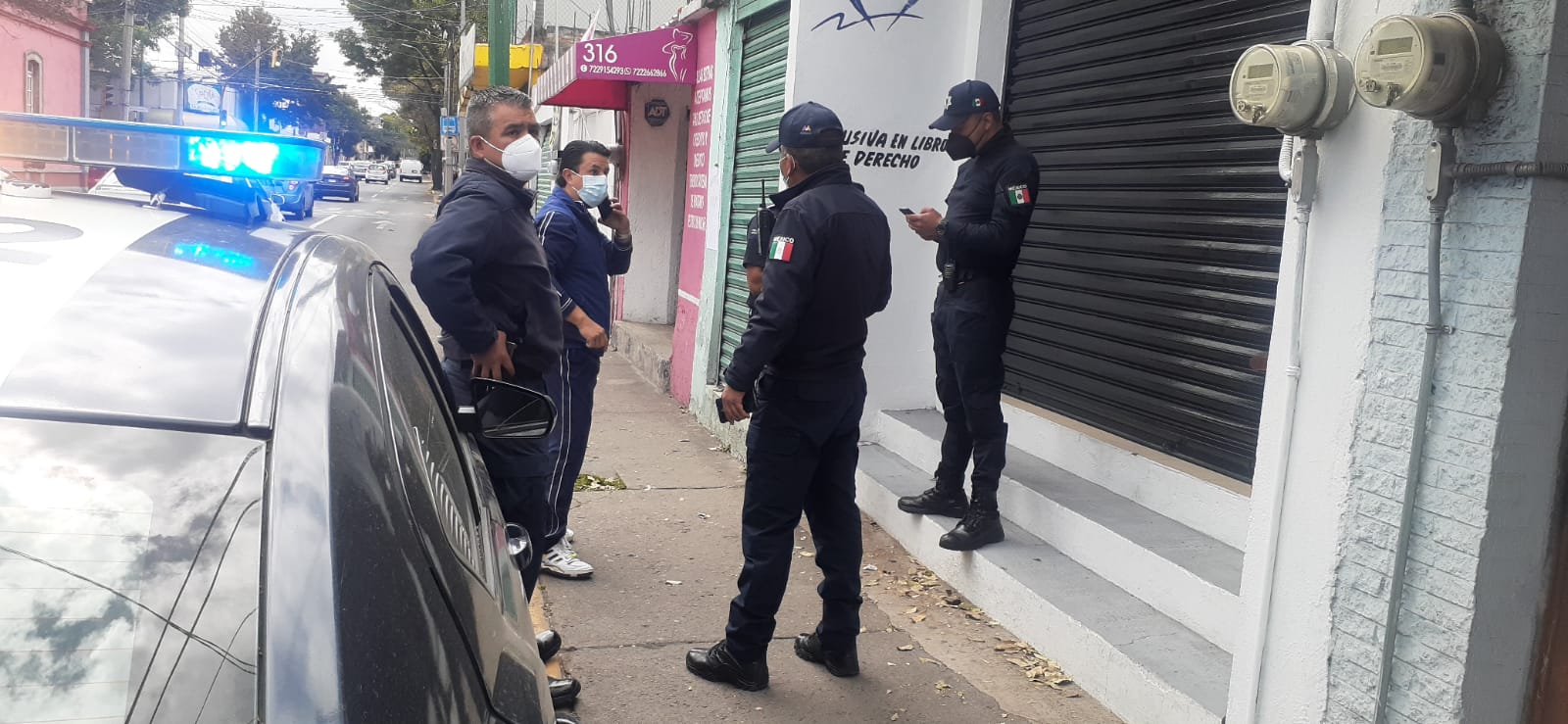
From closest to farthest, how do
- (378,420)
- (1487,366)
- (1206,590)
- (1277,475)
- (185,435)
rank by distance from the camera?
1. (185,435)
2. (378,420)
3. (1487,366)
4. (1277,475)
5. (1206,590)

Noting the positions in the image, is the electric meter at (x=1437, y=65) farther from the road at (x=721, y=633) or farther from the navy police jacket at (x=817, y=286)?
the road at (x=721, y=633)

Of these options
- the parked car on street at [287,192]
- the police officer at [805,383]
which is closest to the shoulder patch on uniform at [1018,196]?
the police officer at [805,383]

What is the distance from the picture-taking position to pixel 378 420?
153 cm

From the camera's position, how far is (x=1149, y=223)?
16.4ft

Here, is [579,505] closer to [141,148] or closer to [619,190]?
[141,148]

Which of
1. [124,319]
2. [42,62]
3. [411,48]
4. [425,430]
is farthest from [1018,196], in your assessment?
[411,48]

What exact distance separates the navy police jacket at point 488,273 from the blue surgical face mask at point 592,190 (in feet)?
3.46

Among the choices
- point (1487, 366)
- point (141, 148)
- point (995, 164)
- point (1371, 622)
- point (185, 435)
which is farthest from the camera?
point (995, 164)

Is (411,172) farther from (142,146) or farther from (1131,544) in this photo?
(142,146)

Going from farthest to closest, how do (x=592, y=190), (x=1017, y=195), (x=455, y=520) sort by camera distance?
(x=592, y=190)
(x=1017, y=195)
(x=455, y=520)

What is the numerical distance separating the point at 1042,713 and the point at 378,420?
3014mm

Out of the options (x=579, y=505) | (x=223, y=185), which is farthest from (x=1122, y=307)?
(x=223, y=185)

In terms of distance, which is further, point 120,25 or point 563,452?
point 120,25

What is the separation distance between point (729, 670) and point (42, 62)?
112 ft
